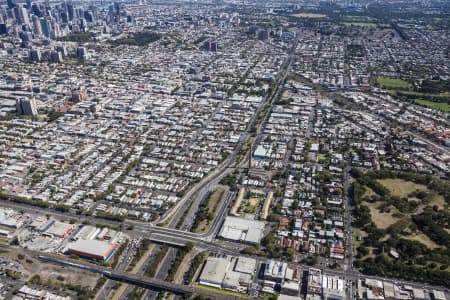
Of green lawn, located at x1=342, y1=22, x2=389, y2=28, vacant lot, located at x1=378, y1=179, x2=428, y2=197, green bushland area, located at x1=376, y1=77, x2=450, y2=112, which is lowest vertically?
vacant lot, located at x1=378, y1=179, x2=428, y2=197

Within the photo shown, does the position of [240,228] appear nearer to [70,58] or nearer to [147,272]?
[147,272]

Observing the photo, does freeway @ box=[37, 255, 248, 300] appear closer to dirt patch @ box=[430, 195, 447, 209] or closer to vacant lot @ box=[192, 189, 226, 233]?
vacant lot @ box=[192, 189, 226, 233]

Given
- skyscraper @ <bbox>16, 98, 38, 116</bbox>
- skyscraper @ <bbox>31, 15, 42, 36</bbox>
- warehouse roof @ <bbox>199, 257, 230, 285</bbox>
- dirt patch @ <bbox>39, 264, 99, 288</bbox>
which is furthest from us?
skyscraper @ <bbox>31, 15, 42, 36</bbox>

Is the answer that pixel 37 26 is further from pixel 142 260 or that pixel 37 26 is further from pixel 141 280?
pixel 141 280

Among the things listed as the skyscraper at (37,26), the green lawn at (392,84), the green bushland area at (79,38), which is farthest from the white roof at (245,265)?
the skyscraper at (37,26)

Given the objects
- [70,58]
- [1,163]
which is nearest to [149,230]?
[1,163]

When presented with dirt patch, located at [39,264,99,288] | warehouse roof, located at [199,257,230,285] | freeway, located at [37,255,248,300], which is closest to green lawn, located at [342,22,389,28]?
warehouse roof, located at [199,257,230,285]
